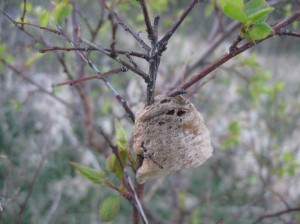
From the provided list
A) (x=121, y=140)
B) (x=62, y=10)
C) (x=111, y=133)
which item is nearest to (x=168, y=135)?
(x=121, y=140)

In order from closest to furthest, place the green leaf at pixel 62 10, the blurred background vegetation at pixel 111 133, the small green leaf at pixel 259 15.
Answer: the small green leaf at pixel 259 15, the green leaf at pixel 62 10, the blurred background vegetation at pixel 111 133

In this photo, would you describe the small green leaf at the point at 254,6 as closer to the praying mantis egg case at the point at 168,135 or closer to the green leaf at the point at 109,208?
the praying mantis egg case at the point at 168,135

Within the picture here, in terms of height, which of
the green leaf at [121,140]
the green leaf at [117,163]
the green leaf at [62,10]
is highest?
the green leaf at [62,10]

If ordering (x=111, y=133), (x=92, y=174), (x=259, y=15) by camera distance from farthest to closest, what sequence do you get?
(x=111, y=133)
(x=92, y=174)
(x=259, y=15)

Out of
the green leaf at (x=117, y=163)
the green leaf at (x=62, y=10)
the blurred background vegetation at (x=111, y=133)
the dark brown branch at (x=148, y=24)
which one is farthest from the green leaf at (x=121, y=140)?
the blurred background vegetation at (x=111, y=133)

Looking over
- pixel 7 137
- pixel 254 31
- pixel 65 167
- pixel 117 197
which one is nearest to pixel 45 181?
pixel 65 167

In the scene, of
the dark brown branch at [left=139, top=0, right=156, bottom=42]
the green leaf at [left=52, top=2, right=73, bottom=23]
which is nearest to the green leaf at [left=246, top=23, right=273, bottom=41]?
the dark brown branch at [left=139, top=0, right=156, bottom=42]

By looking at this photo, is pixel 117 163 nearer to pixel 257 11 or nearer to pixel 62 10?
pixel 257 11

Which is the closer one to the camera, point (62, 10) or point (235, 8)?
point (235, 8)
